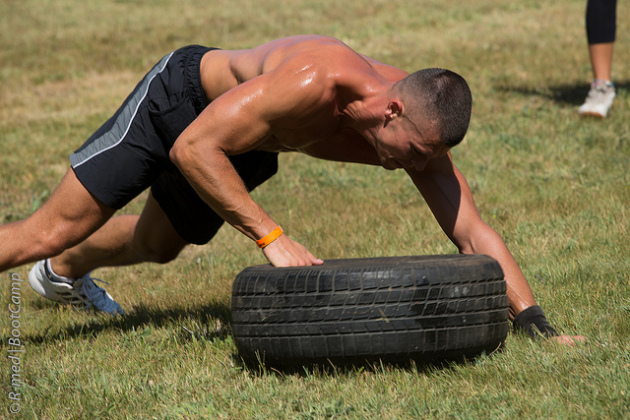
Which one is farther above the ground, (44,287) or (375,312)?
(375,312)

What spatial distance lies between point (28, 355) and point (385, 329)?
81.0 inches

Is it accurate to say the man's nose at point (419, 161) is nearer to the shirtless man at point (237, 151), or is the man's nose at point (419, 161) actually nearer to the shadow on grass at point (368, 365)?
the shirtless man at point (237, 151)

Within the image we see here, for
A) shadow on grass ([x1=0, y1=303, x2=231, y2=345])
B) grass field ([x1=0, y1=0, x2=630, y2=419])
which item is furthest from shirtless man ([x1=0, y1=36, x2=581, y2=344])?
grass field ([x1=0, y1=0, x2=630, y2=419])

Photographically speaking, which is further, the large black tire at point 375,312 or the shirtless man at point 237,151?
the shirtless man at point 237,151

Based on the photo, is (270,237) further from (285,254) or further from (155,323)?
(155,323)

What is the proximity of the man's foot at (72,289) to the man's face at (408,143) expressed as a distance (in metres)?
2.21

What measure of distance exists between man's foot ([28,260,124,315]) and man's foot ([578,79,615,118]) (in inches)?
220

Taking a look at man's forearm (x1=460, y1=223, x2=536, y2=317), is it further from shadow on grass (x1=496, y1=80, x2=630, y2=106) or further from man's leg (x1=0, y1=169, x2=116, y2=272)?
shadow on grass (x1=496, y1=80, x2=630, y2=106)

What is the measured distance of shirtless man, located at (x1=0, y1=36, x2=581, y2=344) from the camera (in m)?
3.35

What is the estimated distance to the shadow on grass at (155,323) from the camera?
4145 mm

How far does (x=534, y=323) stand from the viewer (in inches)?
139

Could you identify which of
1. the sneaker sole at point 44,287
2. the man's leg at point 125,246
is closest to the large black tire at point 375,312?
the man's leg at point 125,246

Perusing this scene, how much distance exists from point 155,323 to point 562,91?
22.8ft

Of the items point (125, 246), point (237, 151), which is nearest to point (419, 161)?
point (237, 151)
